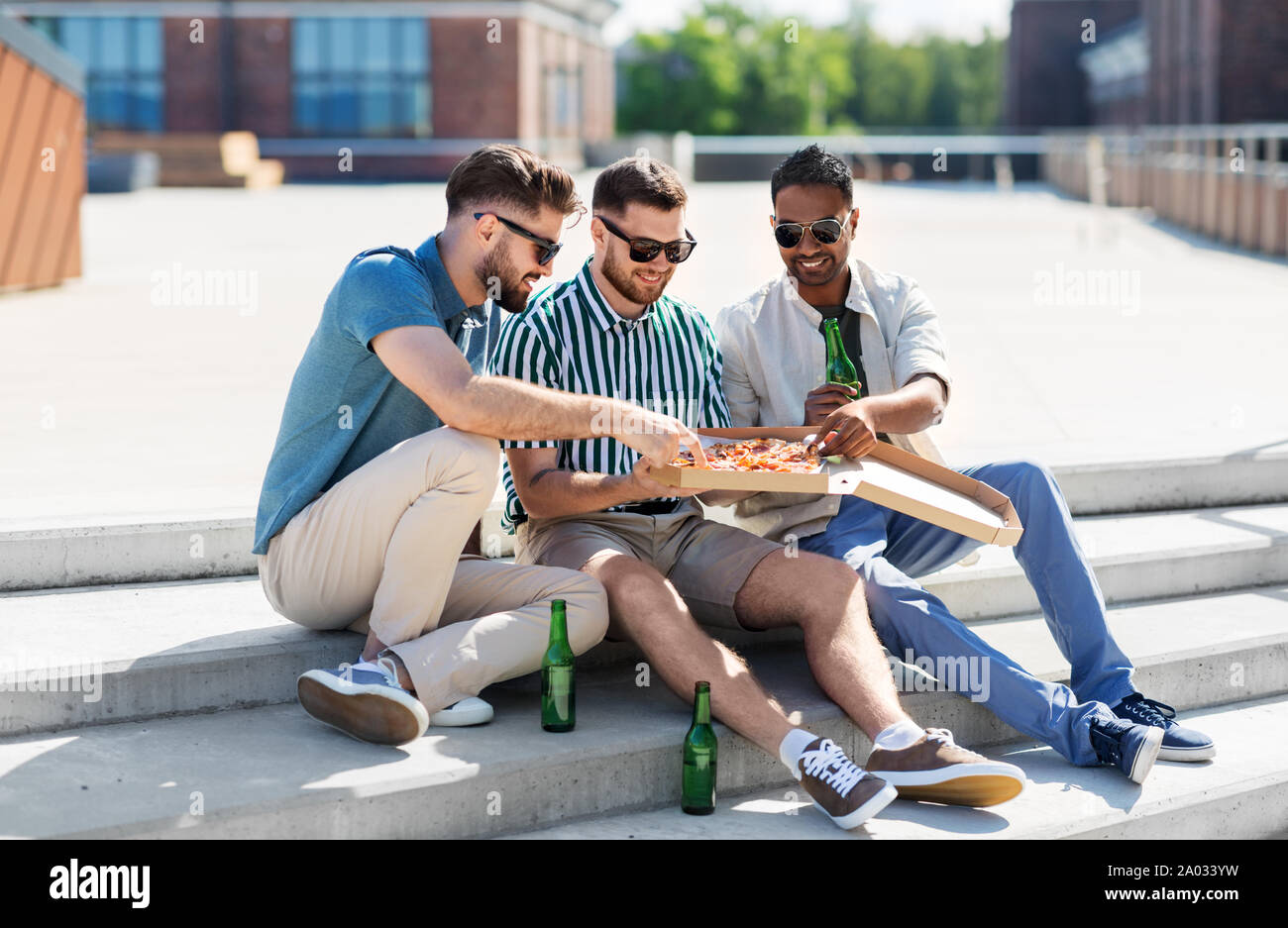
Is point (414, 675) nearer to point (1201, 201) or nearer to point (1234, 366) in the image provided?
point (1234, 366)

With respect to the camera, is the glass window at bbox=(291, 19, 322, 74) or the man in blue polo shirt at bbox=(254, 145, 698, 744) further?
the glass window at bbox=(291, 19, 322, 74)

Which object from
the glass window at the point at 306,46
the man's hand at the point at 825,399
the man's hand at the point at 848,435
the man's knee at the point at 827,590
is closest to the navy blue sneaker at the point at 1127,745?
the man's knee at the point at 827,590

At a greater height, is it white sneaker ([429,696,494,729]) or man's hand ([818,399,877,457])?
man's hand ([818,399,877,457])

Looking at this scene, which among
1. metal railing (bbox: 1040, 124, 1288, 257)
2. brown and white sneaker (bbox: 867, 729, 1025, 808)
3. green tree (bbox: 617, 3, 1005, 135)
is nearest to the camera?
brown and white sneaker (bbox: 867, 729, 1025, 808)

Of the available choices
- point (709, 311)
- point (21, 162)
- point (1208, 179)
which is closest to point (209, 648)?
point (709, 311)

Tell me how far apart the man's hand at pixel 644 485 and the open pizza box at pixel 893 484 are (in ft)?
0.13

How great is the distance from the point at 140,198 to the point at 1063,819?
2810 centimetres

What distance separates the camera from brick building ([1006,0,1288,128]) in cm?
2770

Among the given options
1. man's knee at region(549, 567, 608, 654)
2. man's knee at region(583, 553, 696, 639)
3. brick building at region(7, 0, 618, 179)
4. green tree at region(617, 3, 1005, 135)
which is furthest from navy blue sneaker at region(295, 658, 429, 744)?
green tree at region(617, 3, 1005, 135)

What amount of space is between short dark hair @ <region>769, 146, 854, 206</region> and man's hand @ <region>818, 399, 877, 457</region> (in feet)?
2.38

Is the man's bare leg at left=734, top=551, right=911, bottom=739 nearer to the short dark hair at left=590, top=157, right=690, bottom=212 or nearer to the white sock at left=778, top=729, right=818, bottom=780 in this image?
the white sock at left=778, top=729, right=818, bottom=780

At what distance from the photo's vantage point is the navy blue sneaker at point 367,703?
11.4ft

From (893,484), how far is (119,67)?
1546 inches

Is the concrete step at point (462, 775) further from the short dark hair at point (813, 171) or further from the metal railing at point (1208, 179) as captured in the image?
the metal railing at point (1208, 179)
